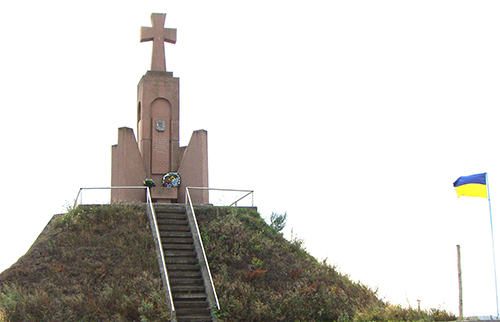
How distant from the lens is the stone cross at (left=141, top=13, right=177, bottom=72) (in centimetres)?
2383

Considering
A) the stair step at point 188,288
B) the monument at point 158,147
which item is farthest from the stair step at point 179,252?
the monument at point 158,147

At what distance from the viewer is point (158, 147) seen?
2302cm

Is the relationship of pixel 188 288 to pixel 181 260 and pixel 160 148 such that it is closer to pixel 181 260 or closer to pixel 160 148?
pixel 181 260

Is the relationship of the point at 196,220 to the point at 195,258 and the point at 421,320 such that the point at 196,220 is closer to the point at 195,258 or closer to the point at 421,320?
the point at 195,258

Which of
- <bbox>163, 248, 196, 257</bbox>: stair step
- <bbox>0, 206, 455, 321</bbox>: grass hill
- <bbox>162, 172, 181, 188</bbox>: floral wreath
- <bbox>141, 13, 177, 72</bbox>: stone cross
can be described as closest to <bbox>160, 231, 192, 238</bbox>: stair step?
<bbox>0, 206, 455, 321</bbox>: grass hill

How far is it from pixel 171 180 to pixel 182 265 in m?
6.27

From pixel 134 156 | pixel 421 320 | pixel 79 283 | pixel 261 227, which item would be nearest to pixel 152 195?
pixel 134 156

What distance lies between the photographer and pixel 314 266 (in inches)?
698

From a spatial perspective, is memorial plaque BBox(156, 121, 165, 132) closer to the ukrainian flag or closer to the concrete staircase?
the concrete staircase

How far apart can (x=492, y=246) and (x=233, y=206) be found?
28.2 feet

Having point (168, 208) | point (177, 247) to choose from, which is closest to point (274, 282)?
point (177, 247)

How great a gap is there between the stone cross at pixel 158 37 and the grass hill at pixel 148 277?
7032 millimetres

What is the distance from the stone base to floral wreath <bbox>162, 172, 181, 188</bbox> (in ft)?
0.66

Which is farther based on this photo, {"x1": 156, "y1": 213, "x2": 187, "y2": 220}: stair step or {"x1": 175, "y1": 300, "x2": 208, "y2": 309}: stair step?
{"x1": 156, "y1": 213, "x2": 187, "y2": 220}: stair step
